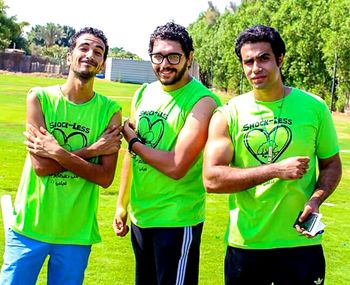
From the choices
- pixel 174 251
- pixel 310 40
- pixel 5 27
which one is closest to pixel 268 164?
pixel 174 251

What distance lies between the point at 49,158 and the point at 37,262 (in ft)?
2.23

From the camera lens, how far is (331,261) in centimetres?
714

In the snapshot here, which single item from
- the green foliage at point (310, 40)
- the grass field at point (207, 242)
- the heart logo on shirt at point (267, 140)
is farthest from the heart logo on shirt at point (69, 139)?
the green foliage at point (310, 40)

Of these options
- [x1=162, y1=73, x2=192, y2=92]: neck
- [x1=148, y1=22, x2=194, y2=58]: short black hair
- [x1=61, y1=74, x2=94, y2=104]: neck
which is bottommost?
[x1=61, y1=74, x2=94, y2=104]: neck

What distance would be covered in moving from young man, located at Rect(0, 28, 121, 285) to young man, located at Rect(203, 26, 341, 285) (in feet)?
2.61

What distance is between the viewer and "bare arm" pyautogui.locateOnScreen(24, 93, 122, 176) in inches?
159

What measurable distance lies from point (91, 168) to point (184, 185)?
0.65 m

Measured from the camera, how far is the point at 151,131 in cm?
432

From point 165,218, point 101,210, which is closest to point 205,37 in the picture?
point 101,210

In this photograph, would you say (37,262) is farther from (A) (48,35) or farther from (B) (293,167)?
(A) (48,35)

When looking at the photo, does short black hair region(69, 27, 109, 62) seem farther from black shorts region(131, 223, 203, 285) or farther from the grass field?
the grass field

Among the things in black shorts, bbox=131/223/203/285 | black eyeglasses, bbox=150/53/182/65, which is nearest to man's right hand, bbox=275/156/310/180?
black shorts, bbox=131/223/203/285

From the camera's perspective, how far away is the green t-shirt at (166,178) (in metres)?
4.19

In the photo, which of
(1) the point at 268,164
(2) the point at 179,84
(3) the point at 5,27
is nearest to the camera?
(1) the point at 268,164
